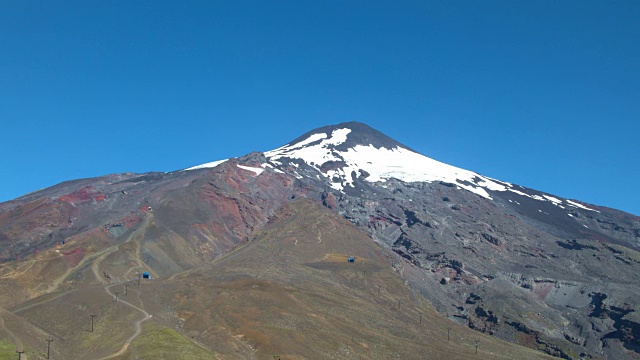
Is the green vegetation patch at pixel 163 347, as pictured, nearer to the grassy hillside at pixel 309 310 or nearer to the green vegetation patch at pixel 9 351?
the grassy hillside at pixel 309 310

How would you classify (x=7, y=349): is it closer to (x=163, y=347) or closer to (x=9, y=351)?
(x=9, y=351)

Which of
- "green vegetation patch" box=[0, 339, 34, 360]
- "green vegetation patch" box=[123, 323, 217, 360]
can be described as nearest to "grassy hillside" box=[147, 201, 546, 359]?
"green vegetation patch" box=[123, 323, 217, 360]

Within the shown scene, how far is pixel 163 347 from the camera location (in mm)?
94062

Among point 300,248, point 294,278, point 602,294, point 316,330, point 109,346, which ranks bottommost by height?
point 109,346

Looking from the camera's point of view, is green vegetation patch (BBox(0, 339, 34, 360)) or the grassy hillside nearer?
green vegetation patch (BBox(0, 339, 34, 360))

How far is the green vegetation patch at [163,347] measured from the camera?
90750mm

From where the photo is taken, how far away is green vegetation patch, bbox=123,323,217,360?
90750mm

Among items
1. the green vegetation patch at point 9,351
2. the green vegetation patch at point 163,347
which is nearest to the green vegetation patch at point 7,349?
the green vegetation patch at point 9,351

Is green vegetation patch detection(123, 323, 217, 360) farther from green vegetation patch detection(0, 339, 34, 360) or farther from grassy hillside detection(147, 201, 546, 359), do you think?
green vegetation patch detection(0, 339, 34, 360)

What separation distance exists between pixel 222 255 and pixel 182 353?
99.9 metres

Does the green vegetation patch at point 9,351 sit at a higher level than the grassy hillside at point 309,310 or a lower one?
lower

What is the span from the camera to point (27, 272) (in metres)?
160

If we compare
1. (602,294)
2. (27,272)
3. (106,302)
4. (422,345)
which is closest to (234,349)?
(106,302)

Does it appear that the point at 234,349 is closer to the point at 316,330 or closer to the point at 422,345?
the point at 316,330
